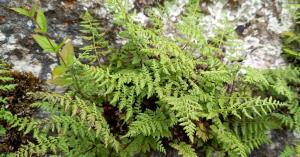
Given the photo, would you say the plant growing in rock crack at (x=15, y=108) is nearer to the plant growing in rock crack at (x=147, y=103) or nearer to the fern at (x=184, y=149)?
the plant growing in rock crack at (x=147, y=103)

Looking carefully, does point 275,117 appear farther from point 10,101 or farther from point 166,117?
point 10,101

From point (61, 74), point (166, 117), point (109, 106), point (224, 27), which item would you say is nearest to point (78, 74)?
point (61, 74)

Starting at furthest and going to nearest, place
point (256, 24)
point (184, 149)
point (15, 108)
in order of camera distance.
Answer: point (256, 24) → point (15, 108) → point (184, 149)

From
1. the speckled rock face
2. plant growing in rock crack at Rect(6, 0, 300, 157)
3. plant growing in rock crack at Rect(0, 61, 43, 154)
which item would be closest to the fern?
plant growing in rock crack at Rect(6, 0, 300, 157)

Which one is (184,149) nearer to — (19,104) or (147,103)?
(147,103)

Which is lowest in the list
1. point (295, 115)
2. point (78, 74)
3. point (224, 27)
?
point (295, 115)

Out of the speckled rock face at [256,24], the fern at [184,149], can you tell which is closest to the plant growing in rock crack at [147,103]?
the fern at [184,149]

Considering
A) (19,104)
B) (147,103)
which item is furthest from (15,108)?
(147,103)

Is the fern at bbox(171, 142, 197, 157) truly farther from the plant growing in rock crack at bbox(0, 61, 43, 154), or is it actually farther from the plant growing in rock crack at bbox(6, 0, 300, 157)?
the plant growing in rock crack at bbox(0, 61, 43, 154)
